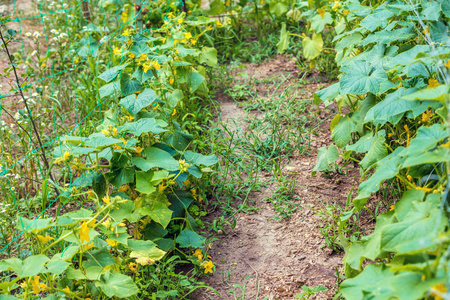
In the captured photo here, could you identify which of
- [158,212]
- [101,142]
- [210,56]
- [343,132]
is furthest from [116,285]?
[210,56]

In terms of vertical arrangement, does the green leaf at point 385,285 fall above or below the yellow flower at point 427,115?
below

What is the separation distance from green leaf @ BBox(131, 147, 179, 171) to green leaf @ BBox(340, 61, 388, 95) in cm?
95

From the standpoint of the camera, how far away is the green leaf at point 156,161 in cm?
211

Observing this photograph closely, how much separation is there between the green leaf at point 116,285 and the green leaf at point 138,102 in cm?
95

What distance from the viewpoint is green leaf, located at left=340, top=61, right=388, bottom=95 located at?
207 centimetres

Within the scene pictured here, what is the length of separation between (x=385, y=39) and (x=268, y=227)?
125cm

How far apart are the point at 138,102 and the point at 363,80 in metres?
1.22

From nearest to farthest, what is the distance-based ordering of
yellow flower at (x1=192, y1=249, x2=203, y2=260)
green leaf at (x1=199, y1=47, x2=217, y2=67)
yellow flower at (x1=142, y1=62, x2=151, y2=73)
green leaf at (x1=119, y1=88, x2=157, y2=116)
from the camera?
yellow flower at (x1=192, y1=249, x2=203, y2=260) < green leaf at (x1=119, y1=88, x2=157, y2=116) < yellow flower at (x1=142, y1=62, x2=151, y2=73) < green leaf at (x1=199, y1=47, x2=217, y2=67)

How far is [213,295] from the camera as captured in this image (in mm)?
2094

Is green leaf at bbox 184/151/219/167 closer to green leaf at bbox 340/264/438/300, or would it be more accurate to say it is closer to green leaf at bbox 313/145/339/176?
green leaf at bbox 313/145/339/176

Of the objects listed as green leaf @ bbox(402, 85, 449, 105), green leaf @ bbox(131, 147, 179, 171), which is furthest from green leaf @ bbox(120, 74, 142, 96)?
green leaf @ bbox(402, 85, 449, 105)

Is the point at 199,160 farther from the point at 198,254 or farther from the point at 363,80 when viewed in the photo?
the point at 363,80

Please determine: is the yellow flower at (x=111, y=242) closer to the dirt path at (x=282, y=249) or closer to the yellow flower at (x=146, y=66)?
the dirt path at (x=282, y=249)

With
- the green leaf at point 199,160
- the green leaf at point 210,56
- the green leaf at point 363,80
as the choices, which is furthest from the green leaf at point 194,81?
the green leaf at point 363,80
